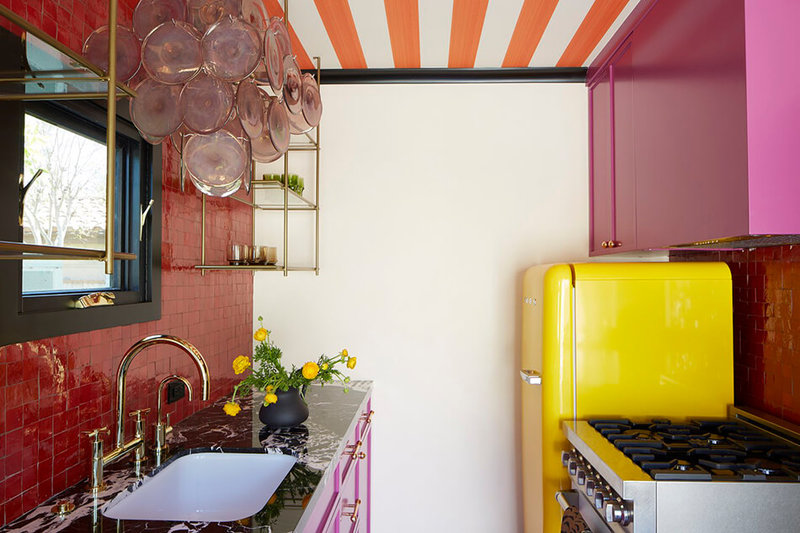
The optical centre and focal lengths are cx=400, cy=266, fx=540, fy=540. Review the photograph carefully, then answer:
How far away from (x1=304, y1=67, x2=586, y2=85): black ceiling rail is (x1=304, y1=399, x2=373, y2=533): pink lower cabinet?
6.00ft

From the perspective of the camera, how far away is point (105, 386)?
1658 millimetres

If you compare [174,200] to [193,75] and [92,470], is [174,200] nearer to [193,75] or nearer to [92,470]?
[193,75]

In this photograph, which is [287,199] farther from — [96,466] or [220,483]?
[96,466]

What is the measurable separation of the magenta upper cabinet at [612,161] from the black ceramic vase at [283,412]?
4.88ft

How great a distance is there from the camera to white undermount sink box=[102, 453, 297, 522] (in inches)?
64.8

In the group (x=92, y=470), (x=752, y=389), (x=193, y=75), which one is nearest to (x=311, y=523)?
(x=92, y=470)

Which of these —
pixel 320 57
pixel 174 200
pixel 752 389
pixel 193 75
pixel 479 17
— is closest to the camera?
pixel 193 75

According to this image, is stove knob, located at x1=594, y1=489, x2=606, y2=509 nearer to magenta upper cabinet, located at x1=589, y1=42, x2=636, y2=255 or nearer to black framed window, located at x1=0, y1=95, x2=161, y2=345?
magenta upper cabinet, located at x1=589, y1=42, x2=636, y2=255

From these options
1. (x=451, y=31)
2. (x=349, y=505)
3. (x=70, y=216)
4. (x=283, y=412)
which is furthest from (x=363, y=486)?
(x=451, y=31)

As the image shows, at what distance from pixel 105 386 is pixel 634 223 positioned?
2.03 m

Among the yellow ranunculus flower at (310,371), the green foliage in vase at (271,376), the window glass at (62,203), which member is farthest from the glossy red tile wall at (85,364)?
the yellow ranunculus flower at (310,371)

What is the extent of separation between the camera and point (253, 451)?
5.75 ft

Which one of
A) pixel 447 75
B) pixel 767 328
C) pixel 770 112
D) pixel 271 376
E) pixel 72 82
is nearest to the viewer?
pixel 72 82

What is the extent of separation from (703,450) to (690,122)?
1054mm
